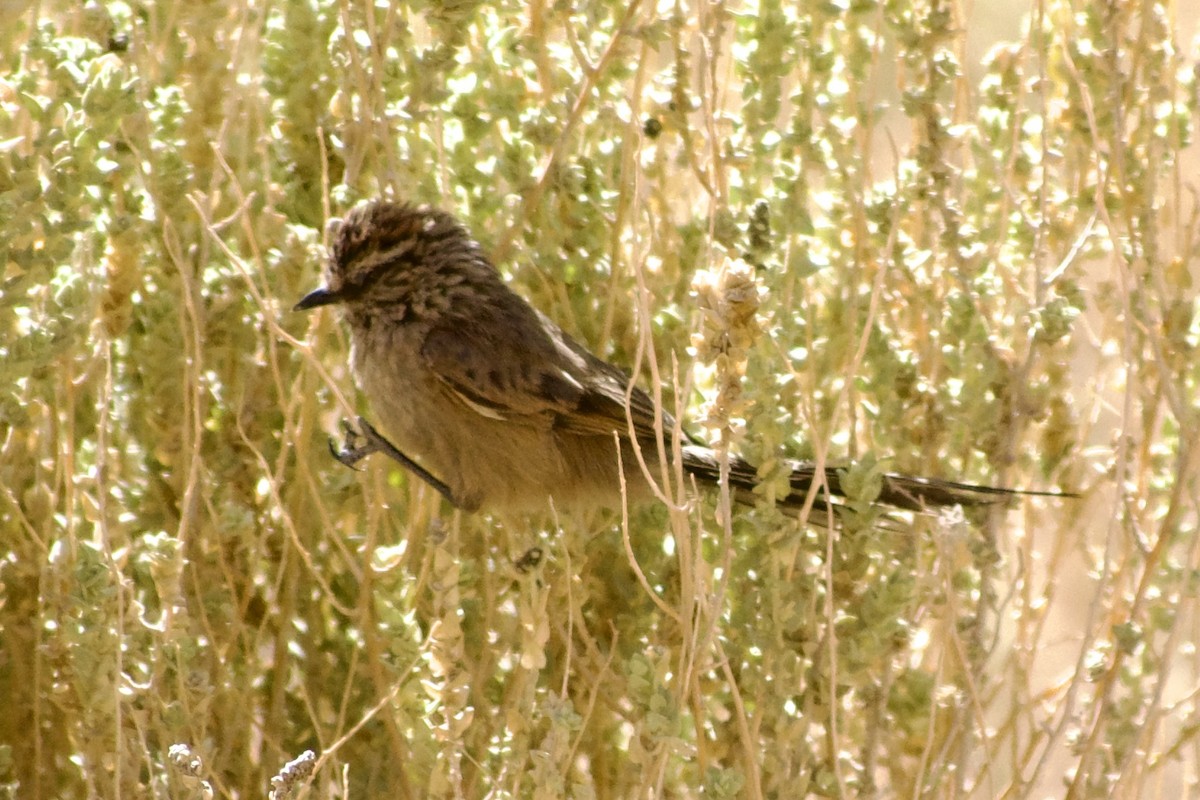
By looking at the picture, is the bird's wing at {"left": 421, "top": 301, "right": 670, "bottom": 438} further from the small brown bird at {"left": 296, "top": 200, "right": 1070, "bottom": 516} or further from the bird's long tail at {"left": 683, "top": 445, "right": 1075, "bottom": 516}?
the bird's long tail at {"left": 683, "top": 445, "right": 1075, "bottom": 516}

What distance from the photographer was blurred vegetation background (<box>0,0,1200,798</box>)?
2.84 m

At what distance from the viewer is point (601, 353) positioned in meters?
3.47

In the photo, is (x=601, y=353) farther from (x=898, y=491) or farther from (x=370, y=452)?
(x=898, y=491)

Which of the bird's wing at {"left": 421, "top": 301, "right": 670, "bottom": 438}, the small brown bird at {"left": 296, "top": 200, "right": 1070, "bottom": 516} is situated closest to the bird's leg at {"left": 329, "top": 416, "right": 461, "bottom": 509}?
the small brown bird at {"left": 296, "top": 200, "right": 1070, "bottom": 516}

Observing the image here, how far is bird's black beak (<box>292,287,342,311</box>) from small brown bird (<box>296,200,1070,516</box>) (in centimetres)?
8

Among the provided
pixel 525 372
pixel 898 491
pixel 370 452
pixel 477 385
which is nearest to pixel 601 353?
pixel 525 372

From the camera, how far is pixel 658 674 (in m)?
2.44

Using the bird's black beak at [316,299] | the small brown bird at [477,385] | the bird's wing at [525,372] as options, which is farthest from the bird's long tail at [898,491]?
the bird's black beak at [316,299]

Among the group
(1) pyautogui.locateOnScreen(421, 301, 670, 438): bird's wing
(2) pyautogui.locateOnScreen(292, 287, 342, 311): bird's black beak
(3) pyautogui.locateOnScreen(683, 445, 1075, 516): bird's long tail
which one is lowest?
(3) pyautogui.locateOnScreen(683, 445, 1075, 516): bird's long tail

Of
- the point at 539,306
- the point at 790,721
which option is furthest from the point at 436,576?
the point at 539,306

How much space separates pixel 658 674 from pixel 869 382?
1.09 metres

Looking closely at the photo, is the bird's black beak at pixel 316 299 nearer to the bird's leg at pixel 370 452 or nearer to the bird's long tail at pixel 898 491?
the bird's leg at pixel 370 452

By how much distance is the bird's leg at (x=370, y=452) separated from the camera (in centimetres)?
335

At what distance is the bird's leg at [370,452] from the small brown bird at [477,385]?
12mm
